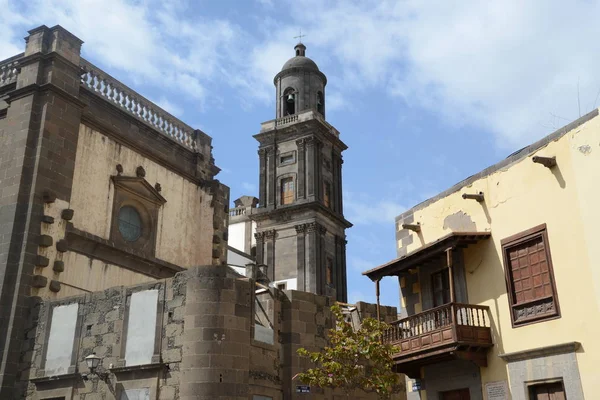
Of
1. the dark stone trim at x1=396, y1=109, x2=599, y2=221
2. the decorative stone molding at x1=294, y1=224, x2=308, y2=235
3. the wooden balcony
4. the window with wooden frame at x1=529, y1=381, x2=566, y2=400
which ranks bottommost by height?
the window with wooden frame at x1=529, y1=381, x2=566, y2=400

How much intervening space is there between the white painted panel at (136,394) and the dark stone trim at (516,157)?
338 inches

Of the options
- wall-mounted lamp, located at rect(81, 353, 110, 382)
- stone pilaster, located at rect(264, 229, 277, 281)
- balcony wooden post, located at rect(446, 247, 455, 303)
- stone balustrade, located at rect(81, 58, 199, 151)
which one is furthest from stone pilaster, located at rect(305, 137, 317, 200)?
wall-mounted lamp, located at rect(81, 353, 110, 382)

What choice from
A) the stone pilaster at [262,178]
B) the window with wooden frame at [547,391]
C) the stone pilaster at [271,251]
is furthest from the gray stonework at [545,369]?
the stone pilaster at [262,178]

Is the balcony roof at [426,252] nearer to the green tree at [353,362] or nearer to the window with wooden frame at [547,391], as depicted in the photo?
the green tree at [353,362]

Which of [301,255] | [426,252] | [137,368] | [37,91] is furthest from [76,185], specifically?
[301,255]

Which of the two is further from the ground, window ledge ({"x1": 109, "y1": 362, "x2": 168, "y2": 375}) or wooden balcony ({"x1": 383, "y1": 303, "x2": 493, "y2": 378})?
wooden balcony ({"x1": 383, "y1": 303, "x2": 493, "y2": 378})

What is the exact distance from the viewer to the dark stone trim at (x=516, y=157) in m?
14.8

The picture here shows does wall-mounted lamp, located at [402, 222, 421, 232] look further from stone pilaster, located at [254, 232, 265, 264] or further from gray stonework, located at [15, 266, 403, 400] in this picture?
stone pilaster, located at [254, 232, 265, 264]

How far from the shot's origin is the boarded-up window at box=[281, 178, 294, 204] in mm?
44562

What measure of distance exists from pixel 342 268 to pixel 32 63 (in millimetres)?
27957

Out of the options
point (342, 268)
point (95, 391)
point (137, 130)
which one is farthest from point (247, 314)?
point (342, 268)

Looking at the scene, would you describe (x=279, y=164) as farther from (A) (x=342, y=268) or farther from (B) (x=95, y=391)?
(B) (x=95, y=391)

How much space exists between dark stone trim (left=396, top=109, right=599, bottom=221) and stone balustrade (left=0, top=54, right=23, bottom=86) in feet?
41.1

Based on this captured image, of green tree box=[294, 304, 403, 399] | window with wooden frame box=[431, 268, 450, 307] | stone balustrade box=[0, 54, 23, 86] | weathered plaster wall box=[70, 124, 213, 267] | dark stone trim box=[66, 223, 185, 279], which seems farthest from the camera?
stone balustrade box=[0, 54, 23, 86]
